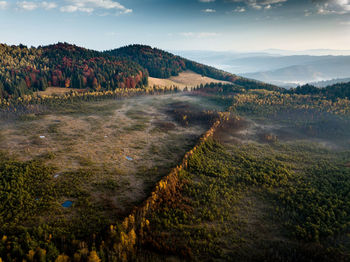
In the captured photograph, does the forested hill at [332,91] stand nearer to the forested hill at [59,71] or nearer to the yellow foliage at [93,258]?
the forested hill at [59,71]

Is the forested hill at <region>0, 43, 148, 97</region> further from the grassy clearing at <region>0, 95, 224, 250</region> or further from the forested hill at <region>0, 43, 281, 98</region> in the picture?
the grassy clearing at <region>0, 95, 224, 250</region>

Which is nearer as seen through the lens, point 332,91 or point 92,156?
point 92,156

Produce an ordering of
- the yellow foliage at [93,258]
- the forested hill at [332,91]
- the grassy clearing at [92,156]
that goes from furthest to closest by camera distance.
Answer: the forested hill at [332,91] → the grassy clearing at [92,156] → the yellow foliage at [93,258]

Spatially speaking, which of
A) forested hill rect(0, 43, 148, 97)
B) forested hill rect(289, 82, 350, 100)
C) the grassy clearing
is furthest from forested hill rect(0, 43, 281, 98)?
the grassy clearing

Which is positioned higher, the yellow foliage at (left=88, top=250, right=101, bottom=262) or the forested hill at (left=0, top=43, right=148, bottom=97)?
the forested hill at (left=0, top=43, right=148, bottom=97)

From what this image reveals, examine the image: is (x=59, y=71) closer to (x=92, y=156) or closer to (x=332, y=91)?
(x=92, y=156)

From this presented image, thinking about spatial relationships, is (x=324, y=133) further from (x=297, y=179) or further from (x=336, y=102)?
(x=297, y=179)

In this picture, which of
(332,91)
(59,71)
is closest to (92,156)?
(59,71)

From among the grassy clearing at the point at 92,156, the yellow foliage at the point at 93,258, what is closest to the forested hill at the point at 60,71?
the grassy clearing at the point at 92,156
